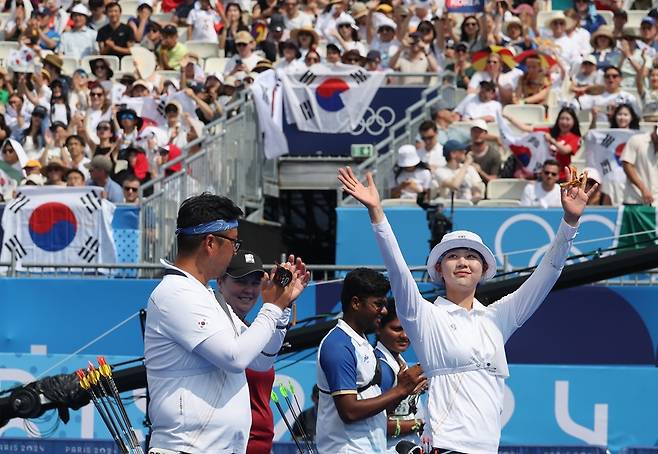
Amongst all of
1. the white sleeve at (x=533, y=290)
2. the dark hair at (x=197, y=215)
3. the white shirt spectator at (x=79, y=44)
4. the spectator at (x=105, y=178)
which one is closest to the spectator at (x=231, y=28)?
the white shirt spectator at (x=79, y=44)

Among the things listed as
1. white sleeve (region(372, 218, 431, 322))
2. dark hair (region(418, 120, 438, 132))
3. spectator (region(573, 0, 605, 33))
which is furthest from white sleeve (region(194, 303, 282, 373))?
spectator (region(573, 0, 605, 33))

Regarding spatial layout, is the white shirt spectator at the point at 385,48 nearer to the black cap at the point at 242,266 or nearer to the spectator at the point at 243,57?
the spectator at the point at 243,57

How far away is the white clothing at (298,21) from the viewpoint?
19.7 metres

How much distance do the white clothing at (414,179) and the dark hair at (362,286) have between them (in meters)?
7.97

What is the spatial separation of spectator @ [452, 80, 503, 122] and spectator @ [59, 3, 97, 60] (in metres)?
6.34

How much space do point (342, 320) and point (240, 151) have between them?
9.47m

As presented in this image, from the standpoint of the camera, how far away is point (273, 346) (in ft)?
21.5

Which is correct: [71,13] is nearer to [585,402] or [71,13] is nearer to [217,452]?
[585,402]

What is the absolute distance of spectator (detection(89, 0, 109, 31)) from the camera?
2106 cm

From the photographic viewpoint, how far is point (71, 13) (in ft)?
68.7

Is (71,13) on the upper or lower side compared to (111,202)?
upper

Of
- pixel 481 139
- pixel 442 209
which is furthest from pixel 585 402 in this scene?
pixel 481 139

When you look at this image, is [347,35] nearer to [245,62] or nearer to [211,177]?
[245,62]

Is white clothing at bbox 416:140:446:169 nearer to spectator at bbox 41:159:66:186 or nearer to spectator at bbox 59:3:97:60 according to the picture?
spectator at bbox 41:159:66:186
